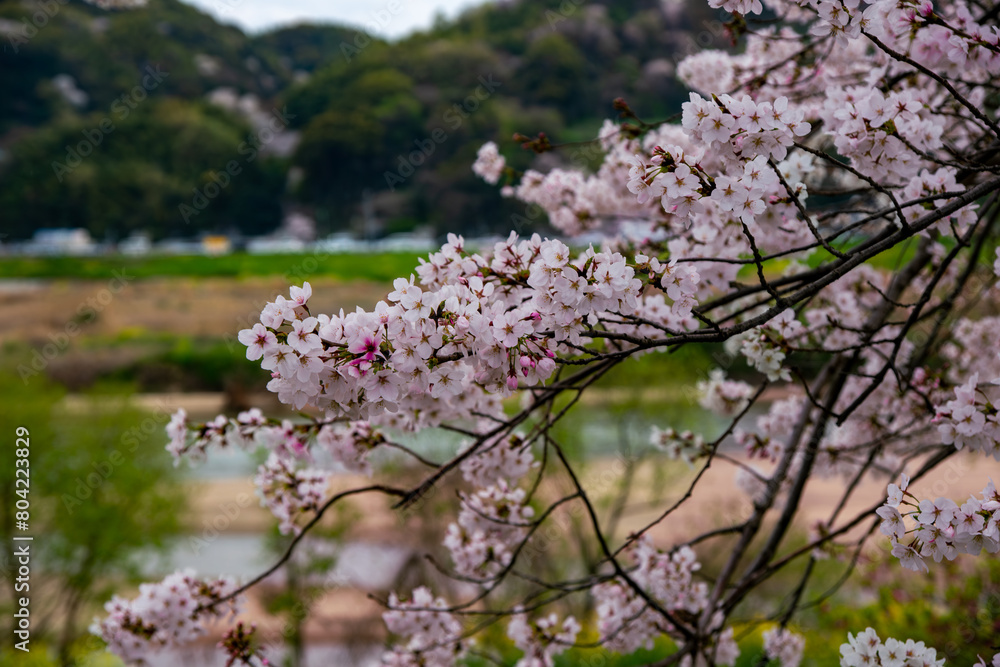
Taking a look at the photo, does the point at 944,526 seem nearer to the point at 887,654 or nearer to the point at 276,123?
Answer: the point at 887,654

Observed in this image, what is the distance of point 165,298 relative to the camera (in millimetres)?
20156

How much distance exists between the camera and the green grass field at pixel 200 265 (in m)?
20.1

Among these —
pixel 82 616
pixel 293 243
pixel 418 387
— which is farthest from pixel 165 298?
pixel 418 387

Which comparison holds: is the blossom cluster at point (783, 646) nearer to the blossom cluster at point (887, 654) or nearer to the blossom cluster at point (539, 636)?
the blossom cluster at point (539, 636)

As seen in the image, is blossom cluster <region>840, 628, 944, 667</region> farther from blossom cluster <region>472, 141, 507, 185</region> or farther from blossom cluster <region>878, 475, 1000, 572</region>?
blossom cluster <region>472, 141, 507, 185</region>

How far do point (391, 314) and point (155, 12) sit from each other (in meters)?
36.6

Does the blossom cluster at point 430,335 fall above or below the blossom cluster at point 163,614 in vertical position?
above

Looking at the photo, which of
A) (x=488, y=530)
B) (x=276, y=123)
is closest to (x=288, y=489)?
(x=488, y=530)

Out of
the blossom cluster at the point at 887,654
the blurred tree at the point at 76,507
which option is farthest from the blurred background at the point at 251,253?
the blossom cluster at the point at 887,654

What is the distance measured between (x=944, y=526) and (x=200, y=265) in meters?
23.8

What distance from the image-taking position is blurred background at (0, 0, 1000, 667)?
7.28 meters

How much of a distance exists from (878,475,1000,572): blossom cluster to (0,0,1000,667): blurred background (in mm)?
1352

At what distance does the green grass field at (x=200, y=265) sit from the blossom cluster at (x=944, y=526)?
60.2ft

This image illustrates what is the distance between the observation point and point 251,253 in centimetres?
2597
